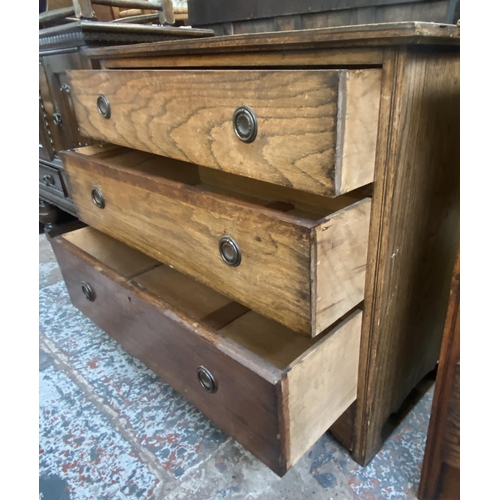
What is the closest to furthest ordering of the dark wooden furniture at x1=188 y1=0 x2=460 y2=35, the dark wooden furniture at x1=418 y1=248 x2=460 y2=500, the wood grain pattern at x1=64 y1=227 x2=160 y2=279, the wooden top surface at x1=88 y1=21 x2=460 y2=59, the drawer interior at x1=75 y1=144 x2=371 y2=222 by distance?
the wooden top surface at x1=88 y1=21 x2=460 y2=59, the dark wooden furniture at x1=418 y1=248 x2=460 y2=500, the dark wooden furniture at x1=188 y1=0 x2=460 y2=35, the drawer interior at x1=75 y1=144 x2=371 y2=222, the wood grain pattern at x1=64 y1=227 x2=160 y2=279

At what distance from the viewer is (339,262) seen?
51cm

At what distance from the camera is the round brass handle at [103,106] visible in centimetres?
75

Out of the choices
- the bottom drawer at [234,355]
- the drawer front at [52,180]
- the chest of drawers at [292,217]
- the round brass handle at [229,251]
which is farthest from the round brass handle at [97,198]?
the drawer front at [52,180]

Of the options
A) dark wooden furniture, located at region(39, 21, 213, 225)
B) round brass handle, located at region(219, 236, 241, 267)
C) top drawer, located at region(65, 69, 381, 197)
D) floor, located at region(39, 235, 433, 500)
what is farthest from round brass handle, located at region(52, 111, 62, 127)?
round brass handle, located at region(219, 236, 241, 267)

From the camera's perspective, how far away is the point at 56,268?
1509 mm

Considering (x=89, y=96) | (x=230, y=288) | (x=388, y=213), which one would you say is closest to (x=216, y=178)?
(x=89, y=96)

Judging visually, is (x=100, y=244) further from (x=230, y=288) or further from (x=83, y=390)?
(x=230, y=288)

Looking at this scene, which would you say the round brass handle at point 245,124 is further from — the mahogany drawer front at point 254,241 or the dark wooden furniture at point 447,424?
the dark wooden furniture at point 447,424

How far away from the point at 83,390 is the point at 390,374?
2.27 feet

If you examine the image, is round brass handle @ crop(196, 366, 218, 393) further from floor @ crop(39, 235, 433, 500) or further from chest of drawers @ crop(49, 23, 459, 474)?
floor @ crop(39, 235, 433, 500)

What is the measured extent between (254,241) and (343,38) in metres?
0.26

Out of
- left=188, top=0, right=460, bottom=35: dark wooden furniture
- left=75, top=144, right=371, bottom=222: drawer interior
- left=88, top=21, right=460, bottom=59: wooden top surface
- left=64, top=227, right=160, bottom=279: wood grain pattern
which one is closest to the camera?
left=88, top=21, right=460, bottom=59: wooden top surface

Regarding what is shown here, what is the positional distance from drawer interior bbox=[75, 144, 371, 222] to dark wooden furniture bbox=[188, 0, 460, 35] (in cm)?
34

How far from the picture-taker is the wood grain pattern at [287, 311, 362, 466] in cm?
54
